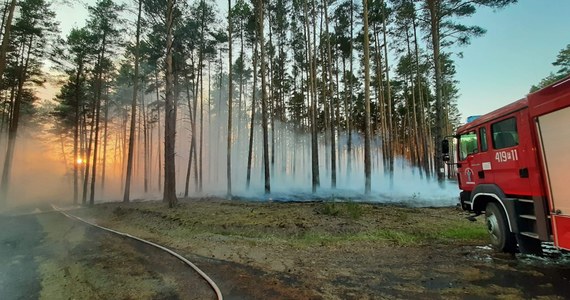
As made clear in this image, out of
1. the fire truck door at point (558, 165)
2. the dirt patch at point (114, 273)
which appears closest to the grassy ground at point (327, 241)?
the dirt patch at point (114, 273)

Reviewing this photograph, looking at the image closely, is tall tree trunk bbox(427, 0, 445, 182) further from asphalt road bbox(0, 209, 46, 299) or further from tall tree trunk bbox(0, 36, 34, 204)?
tall tree trunk bbox(0, 36, 34, 204)

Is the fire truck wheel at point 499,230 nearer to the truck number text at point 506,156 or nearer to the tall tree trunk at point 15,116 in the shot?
the truck number text at point 506,156

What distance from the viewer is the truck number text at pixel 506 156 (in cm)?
516

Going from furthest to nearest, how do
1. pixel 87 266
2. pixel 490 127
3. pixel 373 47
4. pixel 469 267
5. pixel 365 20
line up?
pixel 373 47 → pixel 365 20 → pixel 87 266 → pixel 490 127 → pixel 469 267

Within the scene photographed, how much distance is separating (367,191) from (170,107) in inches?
470

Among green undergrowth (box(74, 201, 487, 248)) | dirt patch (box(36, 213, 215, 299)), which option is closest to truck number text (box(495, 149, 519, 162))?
green undergrowth (box(74, 201, 487, 248))

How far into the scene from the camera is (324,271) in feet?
18.0

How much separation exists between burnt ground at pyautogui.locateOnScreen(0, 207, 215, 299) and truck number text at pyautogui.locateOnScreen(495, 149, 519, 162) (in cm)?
578

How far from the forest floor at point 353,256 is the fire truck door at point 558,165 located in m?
0.96

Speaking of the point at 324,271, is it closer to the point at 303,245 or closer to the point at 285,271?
the point at 285,271

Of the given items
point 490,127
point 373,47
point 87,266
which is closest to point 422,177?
point 373,47

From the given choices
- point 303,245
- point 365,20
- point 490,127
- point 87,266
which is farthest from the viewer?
point 365,20

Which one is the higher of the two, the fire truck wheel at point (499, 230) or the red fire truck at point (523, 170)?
the red fire truck at point (523, 170)

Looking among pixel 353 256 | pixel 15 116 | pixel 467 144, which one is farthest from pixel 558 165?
pixel 15 116
